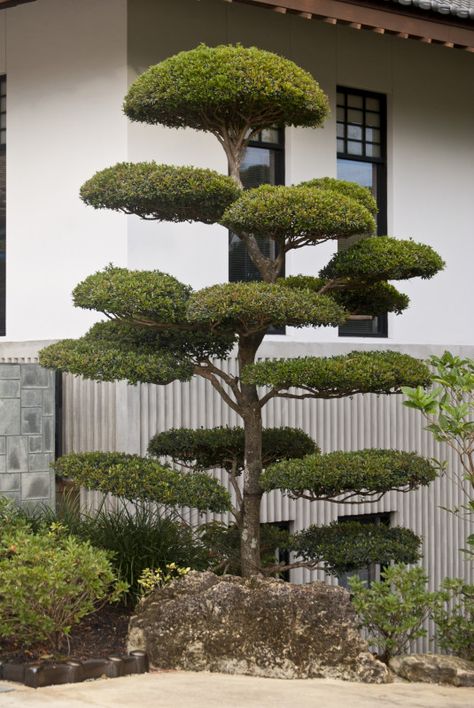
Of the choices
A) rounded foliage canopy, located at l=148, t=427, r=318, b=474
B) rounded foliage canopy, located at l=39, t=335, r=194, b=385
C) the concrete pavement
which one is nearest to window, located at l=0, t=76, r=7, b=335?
rounded foliage canopy, located at l=148, t=427, r=318, b=474

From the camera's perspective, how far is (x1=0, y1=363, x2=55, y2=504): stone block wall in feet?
32.8

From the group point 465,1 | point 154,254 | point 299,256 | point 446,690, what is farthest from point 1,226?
point 446,690

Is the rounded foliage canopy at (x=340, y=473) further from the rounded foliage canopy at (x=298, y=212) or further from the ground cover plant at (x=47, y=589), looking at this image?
the rounded foliage canopy at (x=298, y=212)

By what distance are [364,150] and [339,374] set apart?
15.8ft

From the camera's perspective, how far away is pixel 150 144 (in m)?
10.5

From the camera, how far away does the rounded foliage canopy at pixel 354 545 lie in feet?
27.3

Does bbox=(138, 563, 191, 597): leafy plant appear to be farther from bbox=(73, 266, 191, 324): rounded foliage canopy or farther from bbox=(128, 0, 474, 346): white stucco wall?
bbox=(128, 0, 474, 346): white stucco wall

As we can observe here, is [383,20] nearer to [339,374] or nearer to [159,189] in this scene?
[159,189]

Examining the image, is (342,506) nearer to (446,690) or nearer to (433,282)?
(433,282)

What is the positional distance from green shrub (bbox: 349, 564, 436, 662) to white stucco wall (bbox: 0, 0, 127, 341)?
3730 mm

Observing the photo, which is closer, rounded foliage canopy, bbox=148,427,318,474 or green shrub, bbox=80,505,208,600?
green shrub, bbox=80,505,208,600

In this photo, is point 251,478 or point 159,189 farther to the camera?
point 251,478

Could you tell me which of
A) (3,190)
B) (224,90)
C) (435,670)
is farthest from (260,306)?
(3,190)

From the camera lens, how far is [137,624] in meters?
7.37
